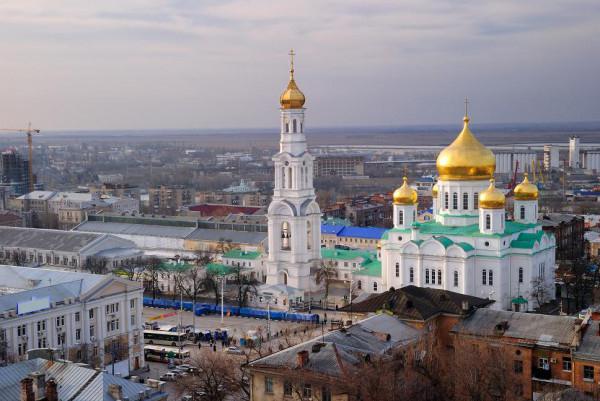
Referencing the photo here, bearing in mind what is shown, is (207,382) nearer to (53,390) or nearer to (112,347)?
(53,390)

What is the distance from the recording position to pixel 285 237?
1913 inches

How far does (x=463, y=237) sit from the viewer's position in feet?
137

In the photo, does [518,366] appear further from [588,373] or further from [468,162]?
[468,162]

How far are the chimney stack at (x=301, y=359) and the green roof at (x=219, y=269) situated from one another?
2663 centimetres

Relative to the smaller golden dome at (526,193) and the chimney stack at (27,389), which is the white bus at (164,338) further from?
the smaller golden dome at (526,193)

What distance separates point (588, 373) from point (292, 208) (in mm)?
24091

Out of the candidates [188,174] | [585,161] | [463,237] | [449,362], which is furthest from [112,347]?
→ [585,161]

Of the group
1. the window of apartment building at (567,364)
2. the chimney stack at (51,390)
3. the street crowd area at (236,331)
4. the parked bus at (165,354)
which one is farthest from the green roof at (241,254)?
the chimney stack at (51,390)

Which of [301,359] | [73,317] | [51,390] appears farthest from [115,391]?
[73,317]

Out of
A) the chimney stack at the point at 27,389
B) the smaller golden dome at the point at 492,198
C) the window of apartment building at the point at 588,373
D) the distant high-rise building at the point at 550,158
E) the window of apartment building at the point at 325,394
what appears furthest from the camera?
the distant high-rise building at the point at 550,158

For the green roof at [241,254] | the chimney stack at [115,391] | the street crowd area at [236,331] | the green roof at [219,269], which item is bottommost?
the street crowd area at [236,331]

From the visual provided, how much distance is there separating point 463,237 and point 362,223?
3896 centimetres

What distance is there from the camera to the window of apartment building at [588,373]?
24.2 meters

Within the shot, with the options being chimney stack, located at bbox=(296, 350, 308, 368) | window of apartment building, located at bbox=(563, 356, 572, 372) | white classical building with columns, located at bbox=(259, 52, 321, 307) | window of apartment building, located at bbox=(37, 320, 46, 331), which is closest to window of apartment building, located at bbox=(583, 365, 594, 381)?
window of apartment building, located at bbox=(563, 356, 572, 372)
